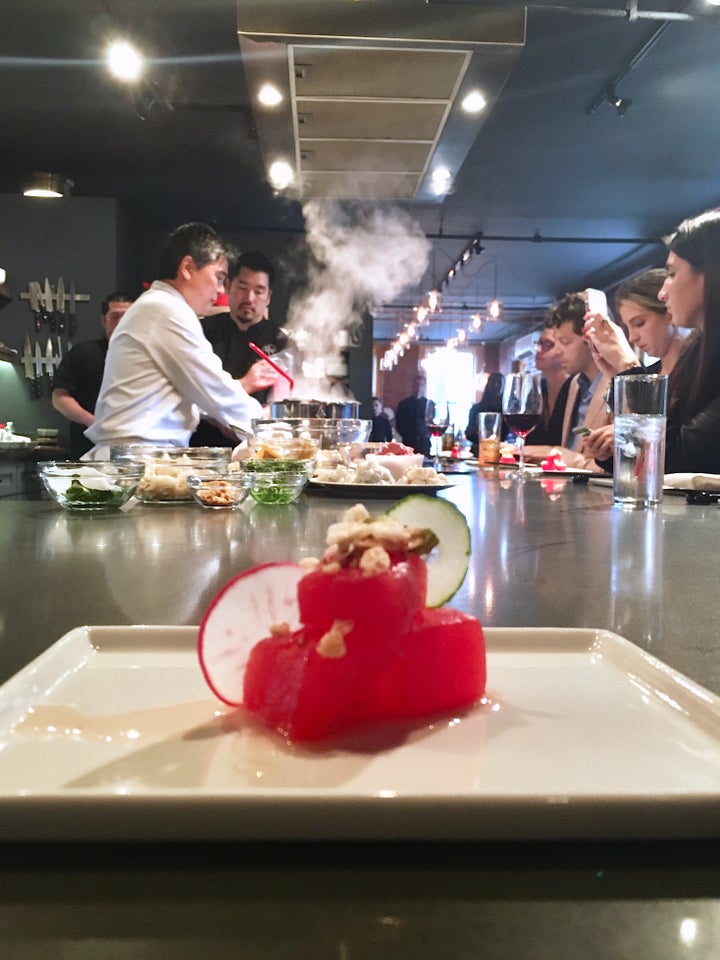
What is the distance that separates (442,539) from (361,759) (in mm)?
202

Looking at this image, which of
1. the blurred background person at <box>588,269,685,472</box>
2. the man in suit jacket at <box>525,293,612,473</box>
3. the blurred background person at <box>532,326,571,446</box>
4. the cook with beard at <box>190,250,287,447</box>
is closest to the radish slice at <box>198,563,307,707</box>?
the blurred background person at <box>588,269,685,472</box>

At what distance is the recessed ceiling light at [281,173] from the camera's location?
2850 mm

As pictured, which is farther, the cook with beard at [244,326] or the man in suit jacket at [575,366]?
the cook with beard at [244,326]

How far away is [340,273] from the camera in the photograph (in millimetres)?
5969

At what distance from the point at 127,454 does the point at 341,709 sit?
147 centimetres

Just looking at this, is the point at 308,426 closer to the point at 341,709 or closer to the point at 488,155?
the point at 341,709

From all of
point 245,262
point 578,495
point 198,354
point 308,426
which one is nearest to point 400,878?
point 578,495

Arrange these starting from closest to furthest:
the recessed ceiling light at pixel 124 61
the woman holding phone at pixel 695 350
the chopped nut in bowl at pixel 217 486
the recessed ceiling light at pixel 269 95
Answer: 1. the chopped nut in bowl at pixel 217 486
2. the recessed ceiling light at pixel 269 95
3. the woman holding phone at pixel 695 350
4. the recessed ceiling light at pixel 124 61

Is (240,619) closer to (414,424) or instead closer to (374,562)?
(374,562)

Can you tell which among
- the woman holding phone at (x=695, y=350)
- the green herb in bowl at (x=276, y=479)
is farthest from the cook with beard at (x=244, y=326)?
the green herb in bowl at (x=276, y=479)

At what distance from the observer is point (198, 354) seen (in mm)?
2730

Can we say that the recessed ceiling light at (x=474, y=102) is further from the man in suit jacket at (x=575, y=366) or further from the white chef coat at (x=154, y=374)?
the man in suit jacket at (x=575, y=366)

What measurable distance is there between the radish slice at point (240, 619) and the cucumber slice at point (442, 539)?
0.10 meters

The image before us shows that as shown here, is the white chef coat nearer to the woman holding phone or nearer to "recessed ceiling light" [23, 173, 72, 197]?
the woman holding phone
